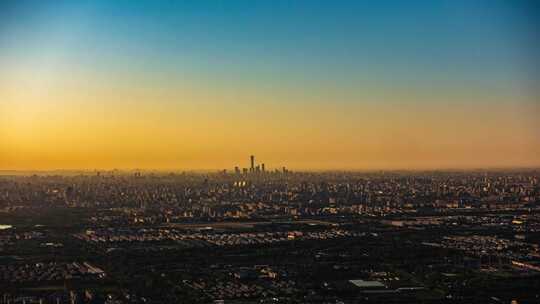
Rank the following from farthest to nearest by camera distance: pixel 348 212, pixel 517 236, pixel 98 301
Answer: pixel 348 212 < pixel 517 236 < pixel 98 301

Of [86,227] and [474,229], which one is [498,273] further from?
[86,227]

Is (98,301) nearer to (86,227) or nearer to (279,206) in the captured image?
(86,227)

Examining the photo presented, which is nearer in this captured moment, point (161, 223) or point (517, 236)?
point (517, 236)

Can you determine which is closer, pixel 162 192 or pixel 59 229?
pixel 59 229

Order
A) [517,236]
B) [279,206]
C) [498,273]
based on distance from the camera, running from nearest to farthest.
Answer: [498,273] < [517,236] < [279,206]

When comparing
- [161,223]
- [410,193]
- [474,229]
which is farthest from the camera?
[410,193]

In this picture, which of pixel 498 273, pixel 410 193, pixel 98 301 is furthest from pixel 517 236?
pixel 410 193

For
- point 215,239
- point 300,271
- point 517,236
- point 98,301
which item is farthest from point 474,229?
point 98,301

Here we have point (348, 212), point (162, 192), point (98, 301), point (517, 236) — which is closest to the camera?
point (98, 301)
